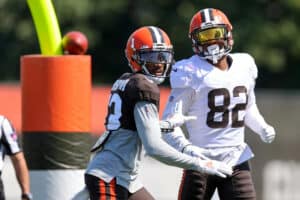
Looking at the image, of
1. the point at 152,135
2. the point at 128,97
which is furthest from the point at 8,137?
the point at 152,135

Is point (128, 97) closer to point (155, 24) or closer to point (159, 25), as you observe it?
point (159, 25)

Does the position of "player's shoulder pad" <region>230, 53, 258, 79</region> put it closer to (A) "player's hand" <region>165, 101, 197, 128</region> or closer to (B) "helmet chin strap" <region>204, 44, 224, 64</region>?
(B) "helmet chin strap" <region>204, 44, 224, 64</region>

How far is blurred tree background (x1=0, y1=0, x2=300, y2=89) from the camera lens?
23906 millimetres

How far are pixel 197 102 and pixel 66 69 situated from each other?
0.91 m

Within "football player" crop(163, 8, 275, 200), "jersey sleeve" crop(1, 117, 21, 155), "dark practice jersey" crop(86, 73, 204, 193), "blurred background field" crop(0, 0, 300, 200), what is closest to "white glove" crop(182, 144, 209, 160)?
"football player" crop(163, 8, 275, 200)

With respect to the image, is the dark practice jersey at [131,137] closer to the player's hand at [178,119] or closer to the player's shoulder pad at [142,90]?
the player's shoulder pad at [142,90]

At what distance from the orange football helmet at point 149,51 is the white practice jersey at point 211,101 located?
1.76 feet

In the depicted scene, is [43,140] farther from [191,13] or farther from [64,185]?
[191,13]

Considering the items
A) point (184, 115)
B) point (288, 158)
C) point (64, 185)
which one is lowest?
point (288, 158)

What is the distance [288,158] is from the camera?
14148 millimetres

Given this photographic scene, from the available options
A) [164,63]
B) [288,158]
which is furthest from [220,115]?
[288,158]

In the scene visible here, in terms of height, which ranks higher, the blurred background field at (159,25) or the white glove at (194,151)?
the white glove at (194,151)

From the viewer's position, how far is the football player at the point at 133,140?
240 inches

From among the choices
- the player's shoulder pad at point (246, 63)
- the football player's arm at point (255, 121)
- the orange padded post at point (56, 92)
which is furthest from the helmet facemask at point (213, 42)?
the orange padded post at point (56, 92)
